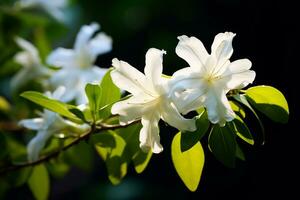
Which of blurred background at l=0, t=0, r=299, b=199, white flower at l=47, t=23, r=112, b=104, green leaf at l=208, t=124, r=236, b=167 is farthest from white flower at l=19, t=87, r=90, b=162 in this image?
blurred background at l=0, t=0, r=299, b=199

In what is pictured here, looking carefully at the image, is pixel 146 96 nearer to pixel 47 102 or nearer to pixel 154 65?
pixel 154 65

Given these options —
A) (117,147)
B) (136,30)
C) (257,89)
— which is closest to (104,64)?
(136,30)

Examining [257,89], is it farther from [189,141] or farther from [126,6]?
[126,6]

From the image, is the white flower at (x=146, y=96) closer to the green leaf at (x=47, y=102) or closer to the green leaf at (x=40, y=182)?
the green leaf at (x=47, y=102)

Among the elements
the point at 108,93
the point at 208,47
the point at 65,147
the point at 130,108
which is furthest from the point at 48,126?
the point at 208,47

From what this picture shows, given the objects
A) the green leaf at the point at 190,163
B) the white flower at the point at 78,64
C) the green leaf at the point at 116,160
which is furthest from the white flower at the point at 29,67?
the green leaf at the point at 190,163

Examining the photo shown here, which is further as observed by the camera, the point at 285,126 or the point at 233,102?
the point at 285,126
